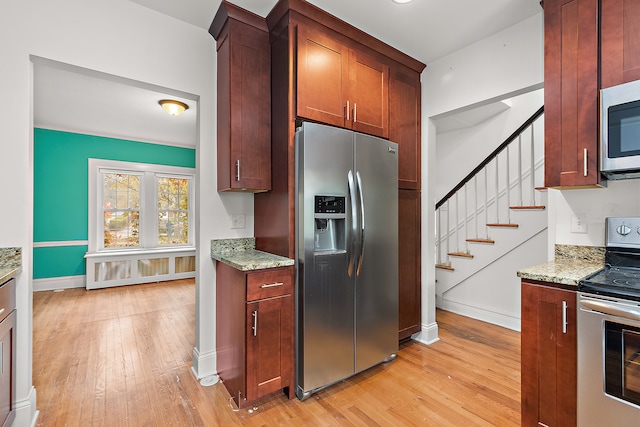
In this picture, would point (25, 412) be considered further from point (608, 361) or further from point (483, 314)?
point (483, 314)

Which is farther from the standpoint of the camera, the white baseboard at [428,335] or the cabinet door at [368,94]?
the white baseboard at [428,335]

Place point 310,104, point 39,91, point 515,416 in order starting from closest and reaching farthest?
point 515,416 < point 310,104 < point 39,91

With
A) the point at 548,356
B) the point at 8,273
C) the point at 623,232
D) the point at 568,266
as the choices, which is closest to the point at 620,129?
the point at 623,232

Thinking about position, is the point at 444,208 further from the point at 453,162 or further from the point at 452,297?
the point at 452,297

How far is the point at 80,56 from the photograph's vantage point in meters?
1.91

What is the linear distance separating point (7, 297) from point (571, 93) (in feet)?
11.0

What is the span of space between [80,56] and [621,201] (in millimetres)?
3567

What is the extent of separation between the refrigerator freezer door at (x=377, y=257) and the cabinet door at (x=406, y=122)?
0.38 meters

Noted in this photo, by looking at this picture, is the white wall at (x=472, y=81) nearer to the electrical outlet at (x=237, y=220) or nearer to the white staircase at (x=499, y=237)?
the white staircase at (x=499, y=237)

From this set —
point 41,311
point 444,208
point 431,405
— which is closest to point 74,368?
point 41,311

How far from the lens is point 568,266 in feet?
5.88

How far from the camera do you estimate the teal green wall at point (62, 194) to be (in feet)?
15.5

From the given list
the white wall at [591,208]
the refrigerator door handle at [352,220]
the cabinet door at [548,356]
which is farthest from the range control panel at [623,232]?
the refrigerator door handle at [352,220]

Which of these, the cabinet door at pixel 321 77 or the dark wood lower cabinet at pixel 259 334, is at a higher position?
the cabinet door at pixel 321 77
